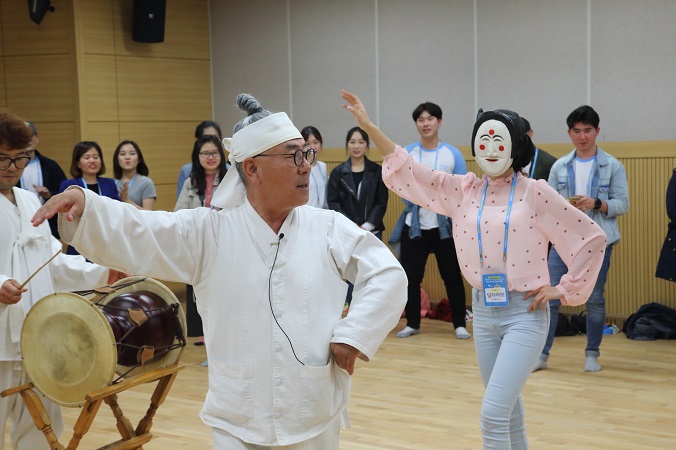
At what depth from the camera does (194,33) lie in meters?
10.7

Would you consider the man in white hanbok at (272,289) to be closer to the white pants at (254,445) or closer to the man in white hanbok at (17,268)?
the white pants at (254,445)

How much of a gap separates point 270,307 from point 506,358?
1341 mm

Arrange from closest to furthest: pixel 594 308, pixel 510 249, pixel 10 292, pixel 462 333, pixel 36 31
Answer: pixel 10 292 < pixel 510 249 < pixel 594 308 < pixel 462 333 < pixel 36 31

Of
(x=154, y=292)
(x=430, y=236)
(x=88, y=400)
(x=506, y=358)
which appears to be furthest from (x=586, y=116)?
(x=88, y=400)

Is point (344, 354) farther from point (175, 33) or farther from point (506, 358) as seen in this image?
point (175, 33)

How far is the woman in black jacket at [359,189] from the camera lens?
8000mm

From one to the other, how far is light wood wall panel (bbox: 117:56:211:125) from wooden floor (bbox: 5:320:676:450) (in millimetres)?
3640

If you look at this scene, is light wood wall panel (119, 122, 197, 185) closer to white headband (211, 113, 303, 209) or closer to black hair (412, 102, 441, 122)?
black hair (412, 102, 441, 122)

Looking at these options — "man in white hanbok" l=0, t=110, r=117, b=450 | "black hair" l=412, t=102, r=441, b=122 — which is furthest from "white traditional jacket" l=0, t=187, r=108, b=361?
"black hair" l=412, t=102, r=441, b=122

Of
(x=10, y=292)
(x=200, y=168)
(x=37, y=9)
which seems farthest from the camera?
(x=37, y=9)

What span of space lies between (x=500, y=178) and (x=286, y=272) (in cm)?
152

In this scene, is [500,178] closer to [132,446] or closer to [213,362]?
[213,362]

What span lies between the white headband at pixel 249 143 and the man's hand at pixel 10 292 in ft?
4.00

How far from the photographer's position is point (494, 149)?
3.93 meters
